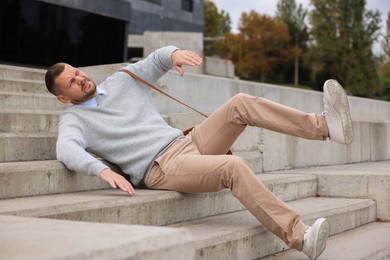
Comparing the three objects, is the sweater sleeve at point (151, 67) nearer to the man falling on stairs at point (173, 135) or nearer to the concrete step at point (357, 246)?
the man falling on stairs at point (173, 135)

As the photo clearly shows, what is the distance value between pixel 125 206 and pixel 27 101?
3080mm

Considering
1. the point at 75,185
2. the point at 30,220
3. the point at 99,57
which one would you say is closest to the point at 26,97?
the point at 75,185

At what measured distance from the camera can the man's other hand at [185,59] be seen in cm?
430

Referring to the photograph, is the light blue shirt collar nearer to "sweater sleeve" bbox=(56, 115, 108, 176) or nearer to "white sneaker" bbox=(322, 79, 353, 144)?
"sweater sleeve" bbox=(56, 115, 108, 176)

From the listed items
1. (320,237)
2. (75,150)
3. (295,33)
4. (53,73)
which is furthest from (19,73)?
(295,33)

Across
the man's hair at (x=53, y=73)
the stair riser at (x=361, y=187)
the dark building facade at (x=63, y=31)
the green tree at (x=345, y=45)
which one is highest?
the green tree at (x=345, y=45)

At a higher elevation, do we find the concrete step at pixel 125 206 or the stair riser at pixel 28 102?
the stair riser at pixel 28 102

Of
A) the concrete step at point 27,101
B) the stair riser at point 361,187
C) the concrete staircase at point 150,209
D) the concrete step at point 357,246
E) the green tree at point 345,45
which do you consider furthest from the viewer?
the green tree at point 345,45

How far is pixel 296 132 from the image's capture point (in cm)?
409

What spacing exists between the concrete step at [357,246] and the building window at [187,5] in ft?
112

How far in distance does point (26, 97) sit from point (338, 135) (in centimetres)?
353

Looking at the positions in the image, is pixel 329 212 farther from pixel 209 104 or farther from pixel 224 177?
pixel 209 104

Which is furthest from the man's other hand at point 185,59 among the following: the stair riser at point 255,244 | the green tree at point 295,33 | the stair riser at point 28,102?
the green tree at point 295,33

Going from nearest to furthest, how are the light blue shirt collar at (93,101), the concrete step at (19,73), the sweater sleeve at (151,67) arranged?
the light blue shirt collar at (93,101) → the sweater sleeve at (151,67) → the concrete step at (19,73)
